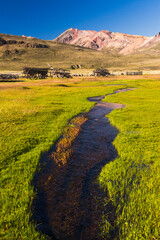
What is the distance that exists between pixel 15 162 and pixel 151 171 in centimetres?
693

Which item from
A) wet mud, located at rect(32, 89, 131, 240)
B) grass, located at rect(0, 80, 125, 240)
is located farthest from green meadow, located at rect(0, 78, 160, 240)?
wet mud, located at rect(32, 89, 131, 240)

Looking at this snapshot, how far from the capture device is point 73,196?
19.4 ft

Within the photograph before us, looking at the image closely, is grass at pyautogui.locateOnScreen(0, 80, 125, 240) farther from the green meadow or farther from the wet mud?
the wet mud

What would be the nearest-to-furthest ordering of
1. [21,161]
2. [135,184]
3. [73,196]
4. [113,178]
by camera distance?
[73,196], [135,184], [113,178], [21,161]

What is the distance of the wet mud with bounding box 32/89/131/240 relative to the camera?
4676mm

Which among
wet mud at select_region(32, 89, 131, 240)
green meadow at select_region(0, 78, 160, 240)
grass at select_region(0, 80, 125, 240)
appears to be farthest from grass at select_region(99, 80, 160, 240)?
grass at select_region(0, 80, 125, 240)

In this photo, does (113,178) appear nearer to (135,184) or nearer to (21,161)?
(135,184)

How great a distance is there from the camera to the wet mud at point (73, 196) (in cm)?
468

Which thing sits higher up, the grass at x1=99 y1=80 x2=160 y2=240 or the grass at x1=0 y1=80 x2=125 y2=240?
the grass at x1=0 y1=80 x2=125 y2=240

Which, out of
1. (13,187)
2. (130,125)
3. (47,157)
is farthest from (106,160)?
(130,125)

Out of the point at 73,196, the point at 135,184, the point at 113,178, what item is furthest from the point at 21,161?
the point at 135,184

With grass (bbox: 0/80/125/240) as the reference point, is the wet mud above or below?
below

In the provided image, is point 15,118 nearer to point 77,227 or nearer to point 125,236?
point 77,227

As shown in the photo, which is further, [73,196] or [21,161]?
[21,161]
